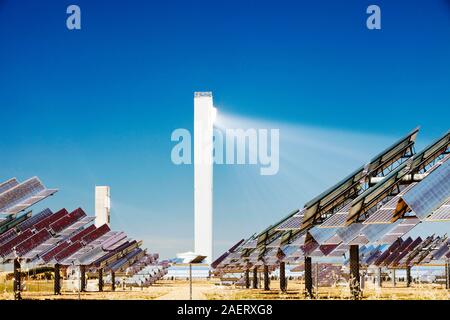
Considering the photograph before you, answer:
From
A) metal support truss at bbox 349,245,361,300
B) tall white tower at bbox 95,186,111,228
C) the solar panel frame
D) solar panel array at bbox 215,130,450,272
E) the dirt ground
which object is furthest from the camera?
tall white tower at bbox 95,186,111,228

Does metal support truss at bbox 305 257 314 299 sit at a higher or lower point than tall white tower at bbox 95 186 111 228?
lower

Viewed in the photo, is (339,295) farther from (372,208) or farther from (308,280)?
(372,208)

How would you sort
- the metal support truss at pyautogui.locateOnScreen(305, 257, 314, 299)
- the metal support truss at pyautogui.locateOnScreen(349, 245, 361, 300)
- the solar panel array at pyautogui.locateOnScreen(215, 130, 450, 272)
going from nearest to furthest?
the solar panel array at pyautogui.locateOnScreen(215, 130, 450, 272)
the metal support truss at pyautogui.locateOnScreen(349, 245, 361, 300)
the metal support truss at pyautogui.locateOnScreen(305, 257, 314, 299)

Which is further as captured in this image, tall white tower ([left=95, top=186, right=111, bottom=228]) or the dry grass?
tall white tower ([left=95, top=186, right=111, bottom=228])

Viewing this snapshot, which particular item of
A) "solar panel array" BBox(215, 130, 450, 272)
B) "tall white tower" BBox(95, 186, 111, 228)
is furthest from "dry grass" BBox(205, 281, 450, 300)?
"tall white tower" BBox(95, 186, 111, 228)

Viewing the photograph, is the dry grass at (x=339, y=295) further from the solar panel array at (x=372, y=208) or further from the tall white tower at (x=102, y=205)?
the tall white tower at (x=102, y=205)

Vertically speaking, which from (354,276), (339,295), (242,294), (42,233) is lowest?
(242,294)

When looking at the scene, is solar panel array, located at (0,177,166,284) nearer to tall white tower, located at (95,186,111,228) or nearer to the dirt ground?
the dirt ground

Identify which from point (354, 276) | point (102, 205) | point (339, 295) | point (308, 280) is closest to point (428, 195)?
point (354, 276)

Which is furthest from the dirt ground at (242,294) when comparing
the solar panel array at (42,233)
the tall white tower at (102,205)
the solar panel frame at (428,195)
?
the tall white tower at (102,205)

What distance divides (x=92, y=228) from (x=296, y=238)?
599 inches

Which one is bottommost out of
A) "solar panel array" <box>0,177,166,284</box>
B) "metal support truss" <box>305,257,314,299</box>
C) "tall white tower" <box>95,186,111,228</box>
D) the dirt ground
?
the dirt ground
